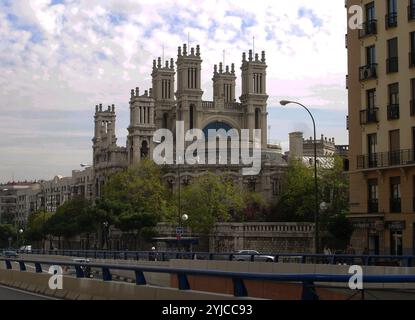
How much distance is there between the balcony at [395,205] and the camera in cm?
4400

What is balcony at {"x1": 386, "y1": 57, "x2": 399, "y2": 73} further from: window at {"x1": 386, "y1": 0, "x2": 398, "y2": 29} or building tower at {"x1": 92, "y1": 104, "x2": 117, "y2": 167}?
building tower at {"x1": 92, "y1": 104, "x2": 117, "y2": 167}

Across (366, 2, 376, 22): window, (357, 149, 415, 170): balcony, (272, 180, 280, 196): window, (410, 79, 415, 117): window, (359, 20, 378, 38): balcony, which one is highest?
(366, 2, 376, 22): window

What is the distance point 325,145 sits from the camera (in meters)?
171

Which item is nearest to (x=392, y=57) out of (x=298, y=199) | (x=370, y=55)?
(x=370, y=55)

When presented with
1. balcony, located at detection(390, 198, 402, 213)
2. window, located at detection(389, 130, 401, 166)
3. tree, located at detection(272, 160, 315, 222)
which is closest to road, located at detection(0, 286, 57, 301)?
balcony, located at detection(390, 198, 402, 213)

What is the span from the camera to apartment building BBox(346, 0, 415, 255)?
43875 mm

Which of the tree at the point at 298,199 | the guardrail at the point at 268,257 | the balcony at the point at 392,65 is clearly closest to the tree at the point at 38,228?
the tree at the point at 298,199

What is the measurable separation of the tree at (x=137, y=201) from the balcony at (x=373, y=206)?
156ft

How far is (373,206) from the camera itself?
152 feet

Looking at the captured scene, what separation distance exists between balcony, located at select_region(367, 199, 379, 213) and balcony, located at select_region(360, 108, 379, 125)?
15.1ft
